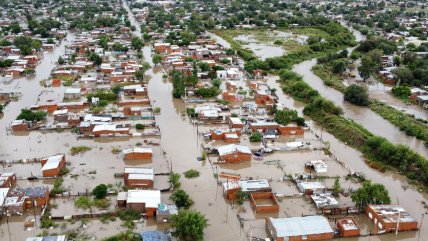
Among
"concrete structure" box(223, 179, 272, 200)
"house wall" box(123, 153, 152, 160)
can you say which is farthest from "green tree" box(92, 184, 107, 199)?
"concrete structure" box(223, 179, 272, 200)

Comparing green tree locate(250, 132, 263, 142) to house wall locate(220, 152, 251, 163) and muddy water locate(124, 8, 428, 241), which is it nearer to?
house wall locate(220, 152, 251, 163)

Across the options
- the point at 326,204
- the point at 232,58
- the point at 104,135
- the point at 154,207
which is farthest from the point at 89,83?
the point at 326,204

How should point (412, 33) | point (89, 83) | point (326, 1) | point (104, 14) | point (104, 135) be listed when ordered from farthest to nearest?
point (326, 1) < point (104, 14) < point (412, 33) < point (89, 83) < point (104, 135)

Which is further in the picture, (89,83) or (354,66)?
(354,66)

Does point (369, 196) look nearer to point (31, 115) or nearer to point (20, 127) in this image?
point (20, 127)

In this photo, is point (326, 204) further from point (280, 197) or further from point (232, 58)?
point (232, 58)

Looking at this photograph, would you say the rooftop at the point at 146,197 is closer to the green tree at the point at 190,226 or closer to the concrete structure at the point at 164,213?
the concrete structure at the point at 164,213
